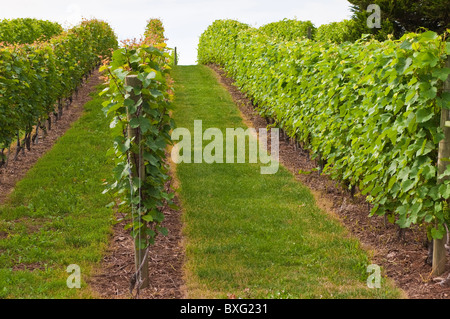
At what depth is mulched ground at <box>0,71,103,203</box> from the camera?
8805mm

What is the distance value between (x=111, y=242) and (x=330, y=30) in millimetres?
21280

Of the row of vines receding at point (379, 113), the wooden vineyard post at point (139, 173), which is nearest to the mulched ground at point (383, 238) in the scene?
the row of vines receding at point (379, 113)

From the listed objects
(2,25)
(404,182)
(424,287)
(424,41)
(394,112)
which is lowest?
(424,287)

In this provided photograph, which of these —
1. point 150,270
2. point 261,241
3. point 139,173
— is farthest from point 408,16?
point 139,173

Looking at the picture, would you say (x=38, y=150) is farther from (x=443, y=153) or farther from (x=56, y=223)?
(x=443, y=153)

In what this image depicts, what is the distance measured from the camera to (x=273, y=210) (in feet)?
24.2

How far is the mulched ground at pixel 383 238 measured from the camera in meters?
5.32

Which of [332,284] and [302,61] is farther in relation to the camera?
[302,61]

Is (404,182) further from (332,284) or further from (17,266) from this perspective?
(17,266)

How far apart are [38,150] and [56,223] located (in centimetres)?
446

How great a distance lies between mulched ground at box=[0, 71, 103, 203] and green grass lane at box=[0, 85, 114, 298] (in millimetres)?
251

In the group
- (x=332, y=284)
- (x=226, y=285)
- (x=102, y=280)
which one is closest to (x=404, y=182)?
(x=332, y=284)

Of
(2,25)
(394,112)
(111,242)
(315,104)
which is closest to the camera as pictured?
(394,112)

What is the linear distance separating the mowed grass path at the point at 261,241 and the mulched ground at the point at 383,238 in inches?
8.0
